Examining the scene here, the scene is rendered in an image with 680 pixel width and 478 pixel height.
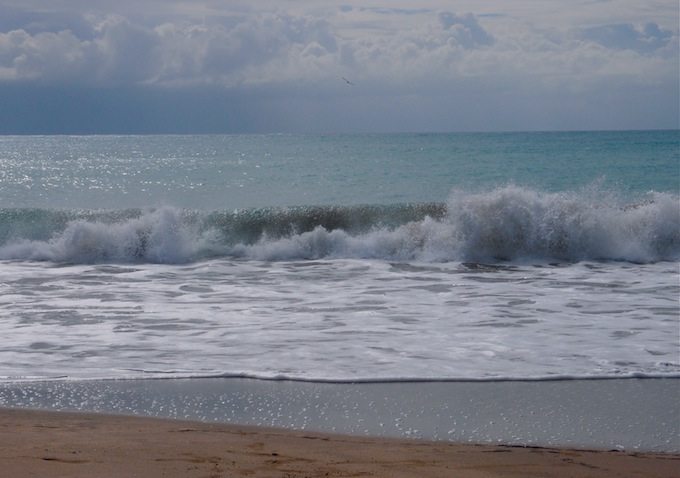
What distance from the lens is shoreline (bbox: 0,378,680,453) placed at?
5.70 m

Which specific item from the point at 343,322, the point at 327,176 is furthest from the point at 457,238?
the point at 327,176

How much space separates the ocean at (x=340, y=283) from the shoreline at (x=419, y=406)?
26 cm

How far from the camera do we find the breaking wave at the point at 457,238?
15.8 m

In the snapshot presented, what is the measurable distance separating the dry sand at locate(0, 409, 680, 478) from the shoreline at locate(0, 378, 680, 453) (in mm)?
301

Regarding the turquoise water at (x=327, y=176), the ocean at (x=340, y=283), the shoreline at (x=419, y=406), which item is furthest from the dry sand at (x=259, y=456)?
the turquoise water at (x=327, y=176)

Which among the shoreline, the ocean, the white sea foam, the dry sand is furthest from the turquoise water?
the dry sand

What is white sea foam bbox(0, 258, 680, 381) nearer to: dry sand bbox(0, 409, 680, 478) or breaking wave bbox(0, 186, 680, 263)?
breaking wave bbox(0, 186, 680, 263)

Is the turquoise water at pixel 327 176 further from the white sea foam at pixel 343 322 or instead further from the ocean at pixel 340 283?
the white sea foam at pixel 343 322

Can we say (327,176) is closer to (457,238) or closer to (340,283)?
(457,238)

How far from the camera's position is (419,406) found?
251 inches

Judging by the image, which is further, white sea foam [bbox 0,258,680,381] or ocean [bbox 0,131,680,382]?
ocean [bbox 0,131,680,382]

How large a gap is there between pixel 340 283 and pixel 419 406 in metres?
6.35

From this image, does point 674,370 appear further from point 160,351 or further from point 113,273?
point 113,273

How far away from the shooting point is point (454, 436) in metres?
5.63
